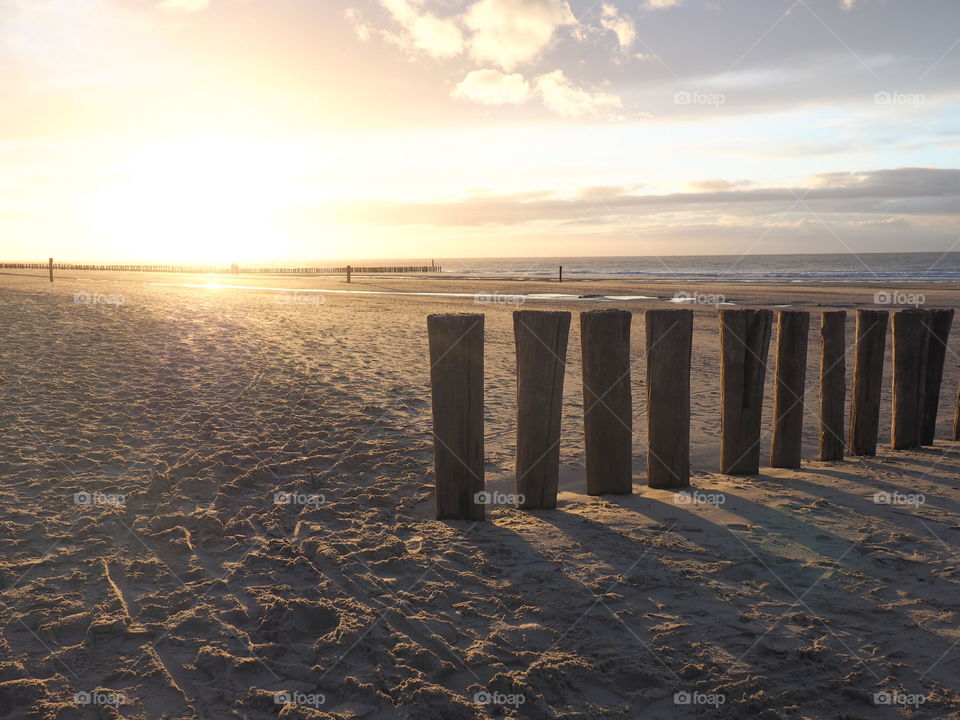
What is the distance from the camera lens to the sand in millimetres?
2650

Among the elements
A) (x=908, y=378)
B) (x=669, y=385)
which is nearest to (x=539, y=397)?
(x=669, y=385)

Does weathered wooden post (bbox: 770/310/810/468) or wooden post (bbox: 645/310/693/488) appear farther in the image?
weathered wooden post (bbox: 770/310/810/468)

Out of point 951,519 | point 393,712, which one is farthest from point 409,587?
point 951,519

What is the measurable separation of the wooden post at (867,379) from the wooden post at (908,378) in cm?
32

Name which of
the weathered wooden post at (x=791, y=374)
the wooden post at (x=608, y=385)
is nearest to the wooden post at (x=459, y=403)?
the wooden post at (x=608, y=385)

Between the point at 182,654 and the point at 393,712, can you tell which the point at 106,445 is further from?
the point at 393,712

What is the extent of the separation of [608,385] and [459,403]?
40.9 inches

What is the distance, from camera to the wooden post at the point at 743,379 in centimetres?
479

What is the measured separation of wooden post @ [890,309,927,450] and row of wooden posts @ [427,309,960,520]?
0.48ft

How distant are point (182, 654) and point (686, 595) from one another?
2427 mm

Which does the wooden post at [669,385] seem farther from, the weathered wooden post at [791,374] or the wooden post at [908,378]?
the wooden post at [908,378]

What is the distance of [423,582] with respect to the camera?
346 cm

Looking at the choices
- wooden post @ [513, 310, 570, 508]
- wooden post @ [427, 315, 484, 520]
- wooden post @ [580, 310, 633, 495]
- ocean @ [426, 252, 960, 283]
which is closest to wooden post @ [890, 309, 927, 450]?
wooden post @ [580, 310, 633, 495]

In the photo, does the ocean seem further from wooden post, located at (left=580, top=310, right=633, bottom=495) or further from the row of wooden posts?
wooden post, located at (left=580, top=310, right=633, bottom=495)
